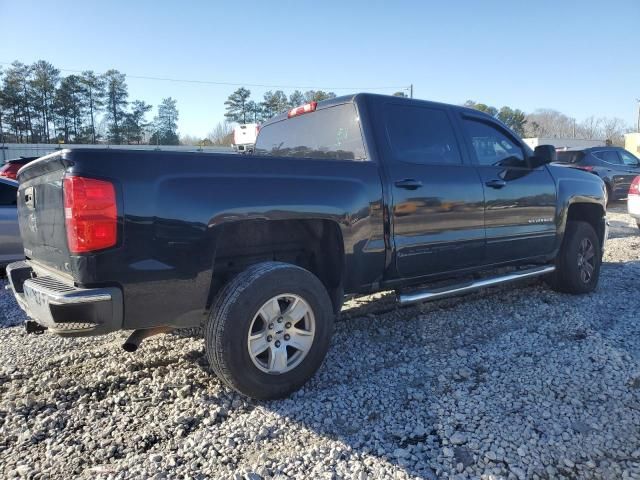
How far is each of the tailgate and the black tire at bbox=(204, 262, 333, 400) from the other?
887 millimetres

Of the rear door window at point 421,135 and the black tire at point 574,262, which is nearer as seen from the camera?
the rear door window at point 421,135

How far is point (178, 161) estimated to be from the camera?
8.74 ft

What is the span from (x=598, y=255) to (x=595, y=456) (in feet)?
12.3

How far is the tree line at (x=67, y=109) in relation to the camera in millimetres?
47906

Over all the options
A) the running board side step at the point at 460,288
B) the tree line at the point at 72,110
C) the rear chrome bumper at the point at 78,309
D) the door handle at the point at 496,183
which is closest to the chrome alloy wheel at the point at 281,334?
the rear chrome bumper at the point at 78,309

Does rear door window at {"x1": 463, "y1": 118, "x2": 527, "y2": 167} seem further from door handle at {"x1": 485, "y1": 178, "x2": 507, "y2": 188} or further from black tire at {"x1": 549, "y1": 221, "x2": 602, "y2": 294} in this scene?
black tire at {"x1": 549, "y1": 221, "x2": 602, "y2": 294}

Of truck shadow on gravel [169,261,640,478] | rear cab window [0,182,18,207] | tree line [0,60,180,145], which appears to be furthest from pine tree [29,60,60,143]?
truck shadow on gravel [169,261,640,478]

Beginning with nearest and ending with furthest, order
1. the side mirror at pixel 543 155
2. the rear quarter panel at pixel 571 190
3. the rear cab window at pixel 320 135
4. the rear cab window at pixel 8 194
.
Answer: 1. the rear cab window at pixel 320 135
2. the side mirror at pixel 543 155
3. the rear quarter panel at pixel 571 190
4. the rear cab window at pixel 8 194

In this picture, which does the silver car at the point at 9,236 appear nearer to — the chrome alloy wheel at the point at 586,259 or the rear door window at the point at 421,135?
the rear door window at the point at 421,135

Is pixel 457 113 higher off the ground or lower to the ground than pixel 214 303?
higher

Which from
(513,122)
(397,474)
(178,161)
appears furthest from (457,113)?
(513,122)

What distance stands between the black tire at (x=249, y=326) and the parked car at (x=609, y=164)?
1304 centimetres

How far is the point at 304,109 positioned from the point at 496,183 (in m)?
1.90

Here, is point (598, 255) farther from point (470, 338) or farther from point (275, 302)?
point (275, 302)
